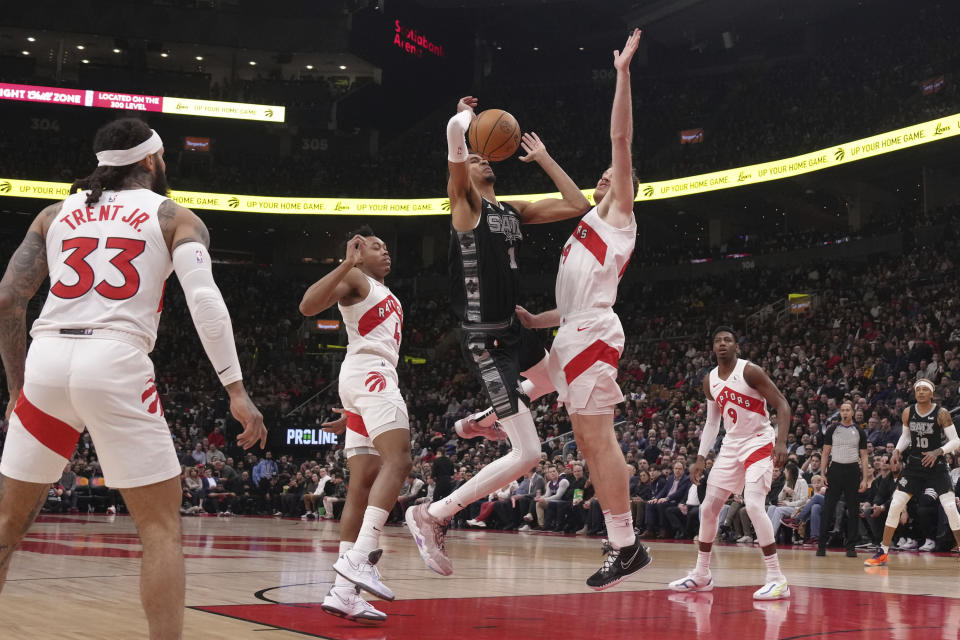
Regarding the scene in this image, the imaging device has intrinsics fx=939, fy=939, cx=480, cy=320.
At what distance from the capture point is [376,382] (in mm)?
5344

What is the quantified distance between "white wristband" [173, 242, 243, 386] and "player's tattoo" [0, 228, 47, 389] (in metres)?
0.53

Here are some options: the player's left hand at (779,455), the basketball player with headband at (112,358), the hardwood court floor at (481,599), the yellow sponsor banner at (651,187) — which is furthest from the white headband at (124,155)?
the yellow sponsor banner at (651,187)

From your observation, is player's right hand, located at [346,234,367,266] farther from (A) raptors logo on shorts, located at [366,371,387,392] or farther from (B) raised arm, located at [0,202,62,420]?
(B) raised arm, located at [0,202,62,420]

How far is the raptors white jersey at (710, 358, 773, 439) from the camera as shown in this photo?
7340 millimetres

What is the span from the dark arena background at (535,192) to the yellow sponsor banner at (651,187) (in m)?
0.08

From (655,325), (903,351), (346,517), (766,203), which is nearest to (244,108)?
(655,325)

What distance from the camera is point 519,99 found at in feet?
125

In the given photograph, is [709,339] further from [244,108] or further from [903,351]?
[244,108]

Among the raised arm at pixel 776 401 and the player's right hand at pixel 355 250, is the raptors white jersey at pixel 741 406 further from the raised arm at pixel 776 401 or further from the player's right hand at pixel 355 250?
the player's right hand at pixel 355 250

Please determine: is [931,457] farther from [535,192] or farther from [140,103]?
[140,103]

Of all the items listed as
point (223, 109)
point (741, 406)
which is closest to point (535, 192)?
point (223, 109)

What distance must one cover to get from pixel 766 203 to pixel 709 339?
811 cm

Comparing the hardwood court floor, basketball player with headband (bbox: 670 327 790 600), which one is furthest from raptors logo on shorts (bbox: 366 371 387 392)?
basketball player with headband (bbox: 670 327 790 600)

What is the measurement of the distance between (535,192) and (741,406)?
25.3 metres
